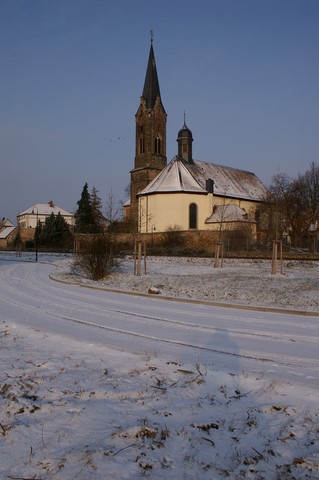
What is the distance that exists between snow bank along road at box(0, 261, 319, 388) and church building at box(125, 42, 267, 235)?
35.7 meters

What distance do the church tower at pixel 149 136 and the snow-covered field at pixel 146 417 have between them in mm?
61246

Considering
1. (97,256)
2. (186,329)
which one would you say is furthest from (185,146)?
(186,329)

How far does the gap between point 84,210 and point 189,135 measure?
21621mm

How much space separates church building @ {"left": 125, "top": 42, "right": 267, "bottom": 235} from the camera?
56.7 meters

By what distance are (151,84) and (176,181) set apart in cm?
2241

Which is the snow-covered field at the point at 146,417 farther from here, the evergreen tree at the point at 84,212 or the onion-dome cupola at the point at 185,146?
the evergreen tree at the point at 84,212

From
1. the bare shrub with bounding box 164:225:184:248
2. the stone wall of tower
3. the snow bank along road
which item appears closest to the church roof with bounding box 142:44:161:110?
the stone wall of tower

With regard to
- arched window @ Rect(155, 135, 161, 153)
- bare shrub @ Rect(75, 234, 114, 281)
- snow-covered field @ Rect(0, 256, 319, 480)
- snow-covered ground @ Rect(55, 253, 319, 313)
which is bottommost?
snow-covered field @ Rect(0, 256, 319, 480)

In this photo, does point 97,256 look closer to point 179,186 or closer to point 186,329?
point 186,329

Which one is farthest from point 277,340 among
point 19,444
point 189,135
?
point 189,135

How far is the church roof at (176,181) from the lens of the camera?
5728 centimetres

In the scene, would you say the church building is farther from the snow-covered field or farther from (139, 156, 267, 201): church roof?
the snow-covered field

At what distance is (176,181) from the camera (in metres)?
57.8

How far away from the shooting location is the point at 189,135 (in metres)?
64.5
